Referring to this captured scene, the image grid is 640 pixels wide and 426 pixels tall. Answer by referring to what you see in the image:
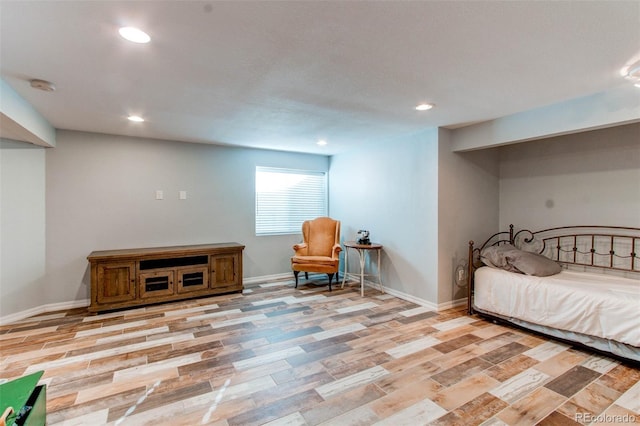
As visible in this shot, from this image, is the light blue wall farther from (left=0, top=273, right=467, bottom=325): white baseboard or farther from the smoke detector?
the smoke detector

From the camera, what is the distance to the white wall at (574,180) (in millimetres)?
3260

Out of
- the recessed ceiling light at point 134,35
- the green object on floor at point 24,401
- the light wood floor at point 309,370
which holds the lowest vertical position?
the light wood floor at point 309,370

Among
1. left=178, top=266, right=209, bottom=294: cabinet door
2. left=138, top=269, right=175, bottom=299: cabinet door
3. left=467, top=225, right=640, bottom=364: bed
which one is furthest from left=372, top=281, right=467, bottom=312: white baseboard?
left=138, top=269, right=175, bottom=299: cabinet door

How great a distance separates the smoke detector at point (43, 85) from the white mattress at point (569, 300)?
4.49 metres

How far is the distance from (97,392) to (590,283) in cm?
424

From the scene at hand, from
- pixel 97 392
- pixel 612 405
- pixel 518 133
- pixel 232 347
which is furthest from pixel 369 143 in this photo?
pixel 97 392

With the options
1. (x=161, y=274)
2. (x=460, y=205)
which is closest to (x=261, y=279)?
(x=161, y=274)

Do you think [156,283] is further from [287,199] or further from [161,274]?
[287,199]

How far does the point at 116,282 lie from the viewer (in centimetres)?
380

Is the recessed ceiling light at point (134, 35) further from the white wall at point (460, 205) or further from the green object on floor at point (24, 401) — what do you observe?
the white wall at point (460, 205)

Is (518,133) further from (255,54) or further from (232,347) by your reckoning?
(232,347)

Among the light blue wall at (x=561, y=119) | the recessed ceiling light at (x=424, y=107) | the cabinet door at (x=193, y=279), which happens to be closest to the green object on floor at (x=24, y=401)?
the cabinet door at (x=193, y=279)

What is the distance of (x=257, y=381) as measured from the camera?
2.29 m

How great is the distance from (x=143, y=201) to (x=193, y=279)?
134 cm
